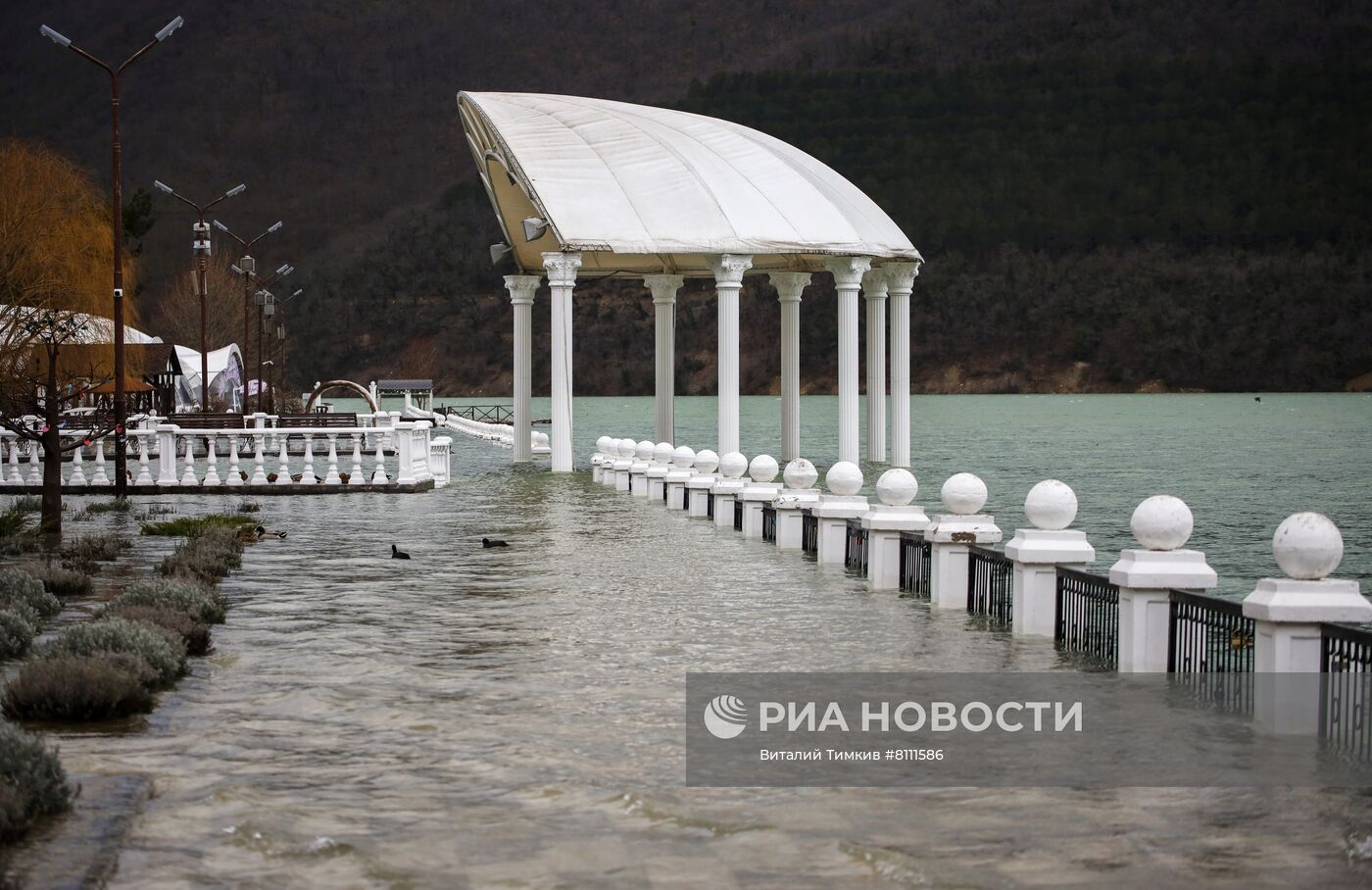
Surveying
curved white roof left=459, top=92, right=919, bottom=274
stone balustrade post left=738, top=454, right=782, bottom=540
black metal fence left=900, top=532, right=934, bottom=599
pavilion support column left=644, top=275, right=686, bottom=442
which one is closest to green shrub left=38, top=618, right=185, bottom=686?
black metal fence left=900, top=532, right=934, bottom=599

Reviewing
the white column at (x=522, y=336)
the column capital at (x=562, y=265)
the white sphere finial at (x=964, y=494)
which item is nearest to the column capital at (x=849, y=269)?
the column capital at (x=562, y=265)

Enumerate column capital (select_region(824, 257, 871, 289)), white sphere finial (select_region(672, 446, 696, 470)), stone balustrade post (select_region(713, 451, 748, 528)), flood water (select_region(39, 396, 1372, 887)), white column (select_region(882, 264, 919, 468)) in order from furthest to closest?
white column (select_region(882, 264, 919, 468))
column capital (select_region(824, 257, 871, 289))
white sphere finial (select_region(672, 446, 696, 470))
stone balustrade post (select_region(713, 451, 748, 528))
flood water (select_region(39, 396, 1372, 887))

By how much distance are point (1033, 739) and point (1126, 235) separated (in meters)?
175

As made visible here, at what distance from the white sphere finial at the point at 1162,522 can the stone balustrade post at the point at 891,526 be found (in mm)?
5741

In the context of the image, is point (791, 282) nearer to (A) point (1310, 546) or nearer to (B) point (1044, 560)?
(B) point (1044, 560)

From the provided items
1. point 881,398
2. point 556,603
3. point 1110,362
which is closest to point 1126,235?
point 1110,362

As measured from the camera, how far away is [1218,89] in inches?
7559

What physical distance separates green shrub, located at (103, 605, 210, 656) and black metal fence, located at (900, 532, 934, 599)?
7.26 m

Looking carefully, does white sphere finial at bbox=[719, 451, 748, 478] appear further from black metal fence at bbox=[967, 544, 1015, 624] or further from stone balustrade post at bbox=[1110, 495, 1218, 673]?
stone balustrade post at bbox=[1110, 495, 1218, 673]

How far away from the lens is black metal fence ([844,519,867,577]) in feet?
65.4

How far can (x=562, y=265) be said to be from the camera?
1510 inches

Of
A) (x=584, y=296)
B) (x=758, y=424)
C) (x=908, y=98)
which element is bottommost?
(x=758, y=424)

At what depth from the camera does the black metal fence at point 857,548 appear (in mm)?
19938

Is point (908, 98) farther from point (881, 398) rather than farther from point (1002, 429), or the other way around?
point (881, 398)
